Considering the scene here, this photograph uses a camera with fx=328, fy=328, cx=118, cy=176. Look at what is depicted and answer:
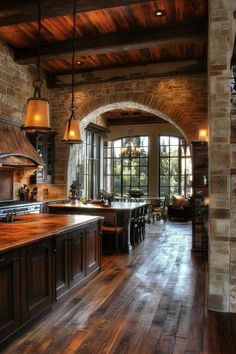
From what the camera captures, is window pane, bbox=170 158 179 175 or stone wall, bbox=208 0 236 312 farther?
window pane, bbox=170 158 179 175

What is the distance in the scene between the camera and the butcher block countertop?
2.86m

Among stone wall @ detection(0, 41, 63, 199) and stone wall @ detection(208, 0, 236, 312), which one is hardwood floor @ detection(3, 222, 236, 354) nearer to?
stone wall @ detection(208, 0, 236, 312)

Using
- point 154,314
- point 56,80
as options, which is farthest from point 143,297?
point 56,80

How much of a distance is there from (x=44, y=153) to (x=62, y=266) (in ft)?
16.9

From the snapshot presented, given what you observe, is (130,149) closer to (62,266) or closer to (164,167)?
(164,167)

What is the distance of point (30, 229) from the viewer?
3.53m

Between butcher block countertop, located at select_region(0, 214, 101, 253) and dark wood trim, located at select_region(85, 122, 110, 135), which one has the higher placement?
dark wood trim, located at select_region(85, 122, 110, 135)

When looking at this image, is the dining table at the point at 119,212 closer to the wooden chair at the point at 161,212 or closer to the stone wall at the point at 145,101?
the stone wall at the point at 145,101

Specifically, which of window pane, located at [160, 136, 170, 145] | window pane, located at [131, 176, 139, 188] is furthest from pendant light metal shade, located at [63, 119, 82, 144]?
window pane, located at [131, 176, 139, 188]

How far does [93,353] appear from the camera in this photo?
2.72 meters

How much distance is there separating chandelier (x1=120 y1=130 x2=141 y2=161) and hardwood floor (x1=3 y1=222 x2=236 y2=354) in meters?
7.91

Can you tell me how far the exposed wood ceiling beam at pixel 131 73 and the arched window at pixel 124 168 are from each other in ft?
17.7

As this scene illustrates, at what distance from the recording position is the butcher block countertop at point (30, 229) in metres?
2.86

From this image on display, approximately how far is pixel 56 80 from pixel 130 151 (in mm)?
4945
